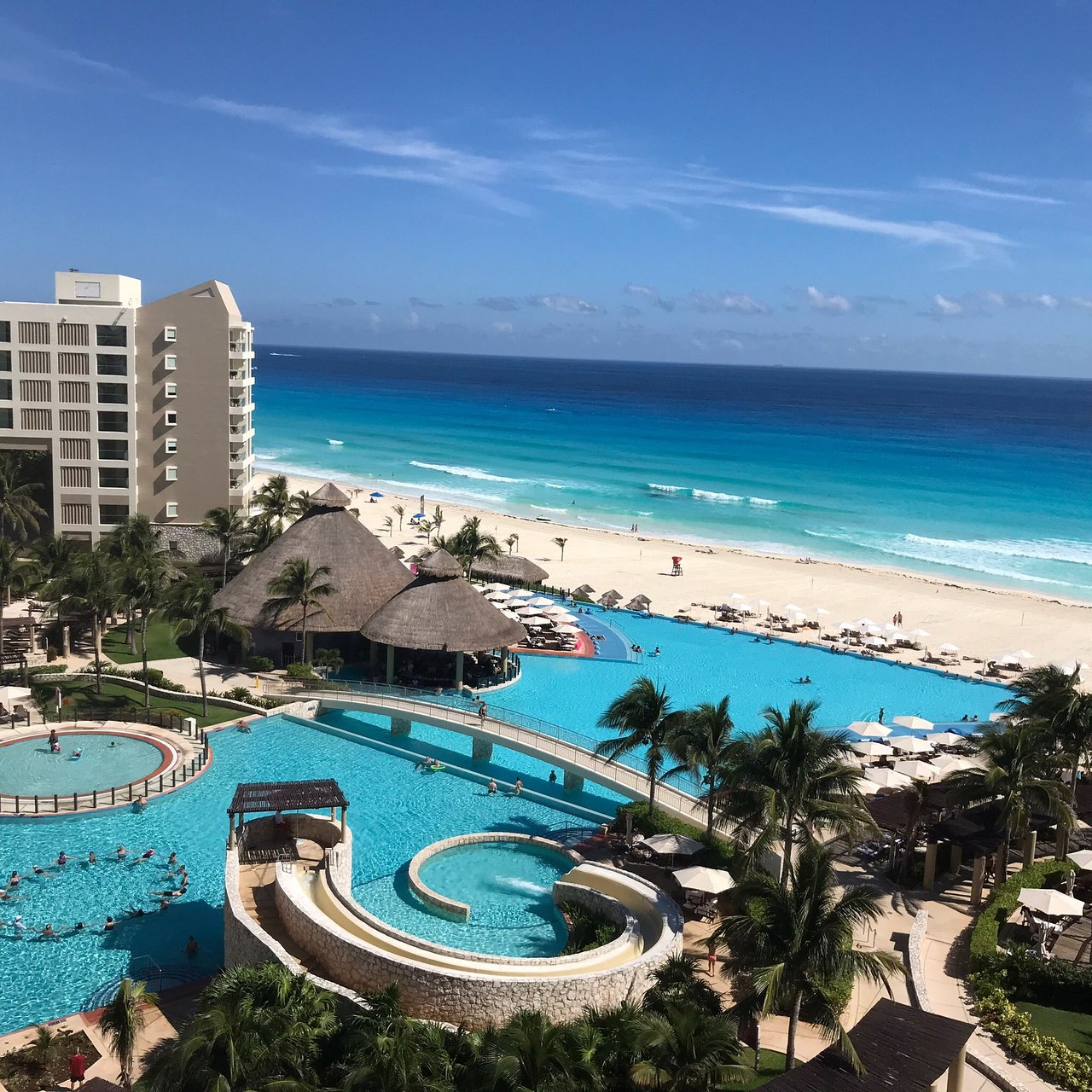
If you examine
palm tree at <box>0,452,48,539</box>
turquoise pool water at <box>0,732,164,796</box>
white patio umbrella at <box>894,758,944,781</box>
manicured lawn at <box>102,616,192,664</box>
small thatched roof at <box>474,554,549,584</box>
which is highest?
palm tree at <box>0,452,48,539</box>

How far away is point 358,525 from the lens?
141 ft

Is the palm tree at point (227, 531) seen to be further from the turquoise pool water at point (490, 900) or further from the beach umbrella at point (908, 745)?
the beach umbrella at point (908, 745)

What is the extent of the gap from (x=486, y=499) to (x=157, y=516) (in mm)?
46617

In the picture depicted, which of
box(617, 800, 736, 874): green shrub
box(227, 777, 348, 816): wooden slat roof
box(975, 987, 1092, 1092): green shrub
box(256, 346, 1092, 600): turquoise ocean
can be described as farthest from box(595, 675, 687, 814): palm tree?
box(256, 346, 1092, 600): turquoise ocean

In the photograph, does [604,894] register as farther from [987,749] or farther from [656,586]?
[656,586]

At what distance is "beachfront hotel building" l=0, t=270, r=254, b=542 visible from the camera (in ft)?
164

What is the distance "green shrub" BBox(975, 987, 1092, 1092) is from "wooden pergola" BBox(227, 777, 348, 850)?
1395cm

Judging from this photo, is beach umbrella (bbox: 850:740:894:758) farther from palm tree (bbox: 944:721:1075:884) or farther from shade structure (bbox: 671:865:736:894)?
shade structure (bbox: 671:865:736:894)

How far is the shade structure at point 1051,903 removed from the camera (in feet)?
70.3

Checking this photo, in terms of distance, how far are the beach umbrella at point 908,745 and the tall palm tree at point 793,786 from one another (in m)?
10.1

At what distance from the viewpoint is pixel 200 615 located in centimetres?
3409

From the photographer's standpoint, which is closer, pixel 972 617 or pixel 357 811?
pixel 357 811

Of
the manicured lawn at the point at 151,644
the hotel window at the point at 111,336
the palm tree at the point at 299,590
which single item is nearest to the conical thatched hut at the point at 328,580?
the palm tree at the point at 299,590

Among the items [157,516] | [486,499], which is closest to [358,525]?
[157,516]
